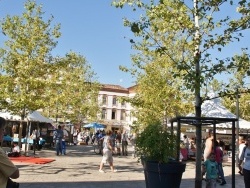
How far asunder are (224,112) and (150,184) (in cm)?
1068

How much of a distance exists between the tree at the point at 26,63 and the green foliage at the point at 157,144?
11.3 meters

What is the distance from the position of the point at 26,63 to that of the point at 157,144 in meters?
12.7

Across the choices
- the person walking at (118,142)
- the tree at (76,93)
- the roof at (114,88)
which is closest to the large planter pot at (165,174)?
the person walking at (118,142)

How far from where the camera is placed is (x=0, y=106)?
19.0 m

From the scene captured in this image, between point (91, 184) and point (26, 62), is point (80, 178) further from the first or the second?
point (26, 62)

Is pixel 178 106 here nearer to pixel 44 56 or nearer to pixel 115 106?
pixel 44 56

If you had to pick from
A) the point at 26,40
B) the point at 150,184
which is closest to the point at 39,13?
the point at 26,40

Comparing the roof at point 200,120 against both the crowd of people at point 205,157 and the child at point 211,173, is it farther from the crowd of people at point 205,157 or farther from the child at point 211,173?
the child at point 211,173

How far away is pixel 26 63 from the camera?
1898cm

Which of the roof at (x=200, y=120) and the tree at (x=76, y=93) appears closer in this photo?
the roof at (x=200, y=120)

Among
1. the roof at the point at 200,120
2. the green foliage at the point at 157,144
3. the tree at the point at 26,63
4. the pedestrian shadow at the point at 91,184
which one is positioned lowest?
the pedestrian shadow at the point at 91,184

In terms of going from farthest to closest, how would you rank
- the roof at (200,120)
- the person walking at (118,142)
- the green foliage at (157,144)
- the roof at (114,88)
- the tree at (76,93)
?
the roof at (114,88), the tree at (76,93), the person walking at (118,142), the roof at (200,120), the green foliage at (157,144)

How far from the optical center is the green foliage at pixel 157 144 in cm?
789

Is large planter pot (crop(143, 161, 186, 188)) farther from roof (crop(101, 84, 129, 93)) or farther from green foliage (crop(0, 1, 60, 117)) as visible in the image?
roof (crop(101, 84, 129, 93))
